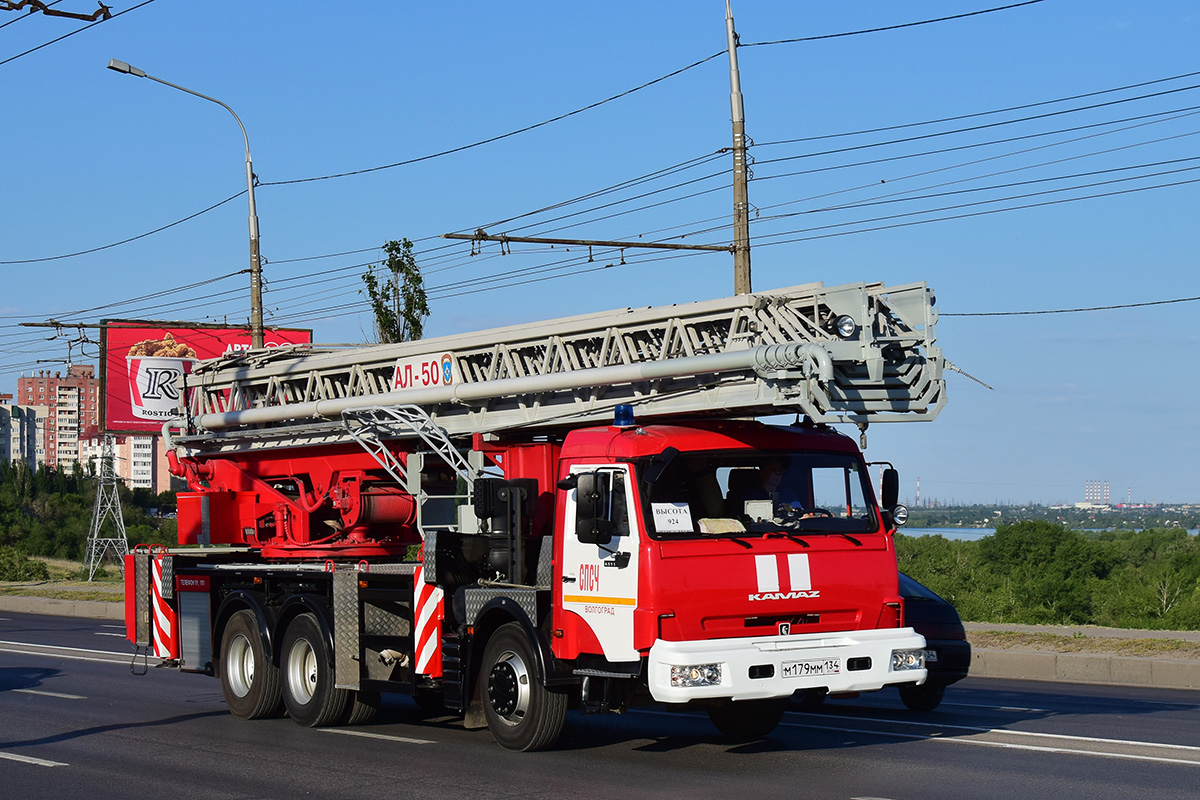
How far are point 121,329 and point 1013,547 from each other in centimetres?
3779

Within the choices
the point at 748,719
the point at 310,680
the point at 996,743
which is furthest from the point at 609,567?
the point at 310,680

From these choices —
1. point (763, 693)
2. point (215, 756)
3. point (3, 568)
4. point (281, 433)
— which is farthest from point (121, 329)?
point (763, 693)

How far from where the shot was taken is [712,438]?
33.2 feet

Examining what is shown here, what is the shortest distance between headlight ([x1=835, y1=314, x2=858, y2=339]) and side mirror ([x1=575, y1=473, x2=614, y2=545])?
6.34 ft

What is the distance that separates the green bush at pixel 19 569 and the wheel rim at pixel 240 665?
35.6 meters

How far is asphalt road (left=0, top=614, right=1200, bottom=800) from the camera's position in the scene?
9023mm

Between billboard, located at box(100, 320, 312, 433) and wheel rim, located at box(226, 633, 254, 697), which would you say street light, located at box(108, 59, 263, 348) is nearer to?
wheel rim, located at box(226, 633, 254, 697)

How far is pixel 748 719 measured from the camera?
11469 mm

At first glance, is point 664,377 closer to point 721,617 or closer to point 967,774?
point 721,617

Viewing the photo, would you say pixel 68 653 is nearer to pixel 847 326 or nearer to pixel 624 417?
pixel 624 417

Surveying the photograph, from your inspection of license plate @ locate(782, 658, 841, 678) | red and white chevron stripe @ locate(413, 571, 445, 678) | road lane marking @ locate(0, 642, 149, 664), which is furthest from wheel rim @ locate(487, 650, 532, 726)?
road lane marking @ locate(0, 642, 149, 664)

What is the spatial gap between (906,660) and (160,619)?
883cm

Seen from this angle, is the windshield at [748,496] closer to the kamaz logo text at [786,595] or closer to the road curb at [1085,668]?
the kamaz logo text at [786,595]

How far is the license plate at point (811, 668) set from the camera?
31.2ft
